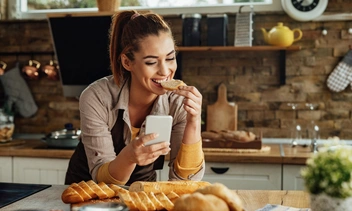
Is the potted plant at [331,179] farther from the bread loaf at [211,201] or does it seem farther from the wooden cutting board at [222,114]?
the wooden cutting board at [222,114]

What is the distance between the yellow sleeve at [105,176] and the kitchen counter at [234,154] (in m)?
1.32

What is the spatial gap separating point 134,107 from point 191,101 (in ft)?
1.19

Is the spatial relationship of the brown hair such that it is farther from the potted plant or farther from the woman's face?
the potted plant

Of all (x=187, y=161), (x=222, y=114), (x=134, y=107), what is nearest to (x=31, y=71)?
(x=222, y=114)

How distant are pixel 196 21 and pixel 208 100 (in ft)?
2.03

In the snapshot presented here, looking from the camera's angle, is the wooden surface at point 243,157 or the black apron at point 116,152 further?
the wooden surface at point 243,157

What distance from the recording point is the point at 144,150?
73.0 inches

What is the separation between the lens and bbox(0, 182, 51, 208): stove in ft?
5.84

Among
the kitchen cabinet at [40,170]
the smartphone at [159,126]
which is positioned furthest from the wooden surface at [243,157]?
the smartphone at [159,126]

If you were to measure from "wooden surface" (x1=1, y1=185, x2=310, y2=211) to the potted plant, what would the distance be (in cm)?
36

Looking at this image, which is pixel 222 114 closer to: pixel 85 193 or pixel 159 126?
pixel 159 126

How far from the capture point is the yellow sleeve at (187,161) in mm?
2074

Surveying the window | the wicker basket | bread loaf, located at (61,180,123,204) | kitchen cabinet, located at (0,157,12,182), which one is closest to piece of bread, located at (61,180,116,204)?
bread loaf, located at (61,180,123,204)

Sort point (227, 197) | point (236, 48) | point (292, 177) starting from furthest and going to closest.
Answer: point (236, 48) < point (292, 177) < point (227, 197)
